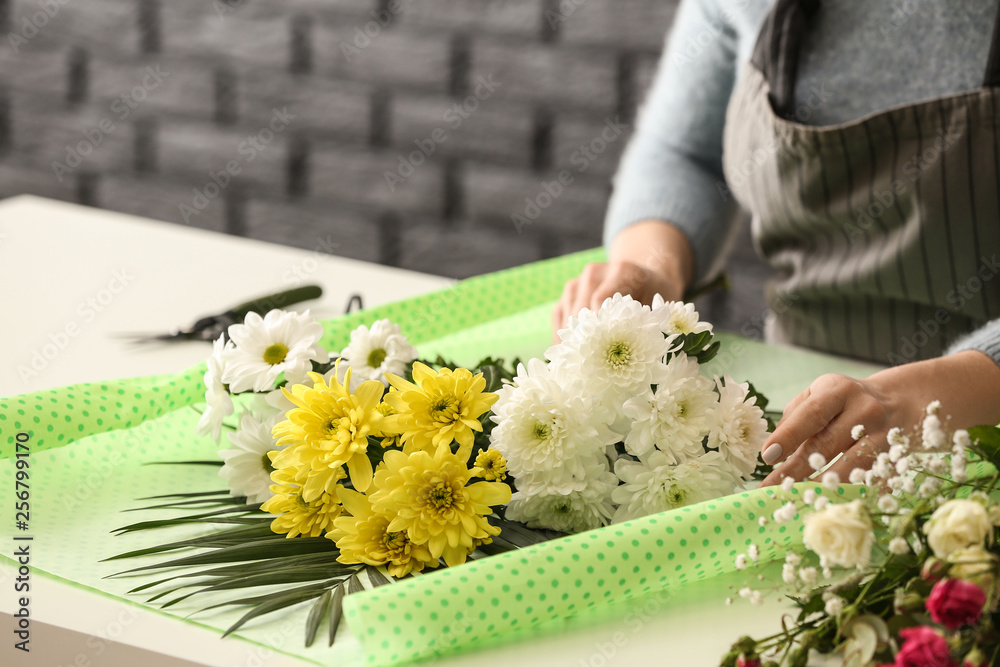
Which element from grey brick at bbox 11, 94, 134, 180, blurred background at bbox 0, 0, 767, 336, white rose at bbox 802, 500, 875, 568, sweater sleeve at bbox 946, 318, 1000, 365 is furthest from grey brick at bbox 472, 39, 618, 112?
white rose at bbox 802, 500, 875, 568

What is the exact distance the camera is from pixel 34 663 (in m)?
0.49

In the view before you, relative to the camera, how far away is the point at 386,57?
178 cm

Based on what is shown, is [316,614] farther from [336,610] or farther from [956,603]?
[956,603]

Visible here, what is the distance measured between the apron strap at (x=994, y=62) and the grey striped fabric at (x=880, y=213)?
1 centimetres

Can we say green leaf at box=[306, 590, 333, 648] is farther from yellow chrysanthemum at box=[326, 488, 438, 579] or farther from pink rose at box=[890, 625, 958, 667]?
pink rose at box=[890, 625, 958, 667]

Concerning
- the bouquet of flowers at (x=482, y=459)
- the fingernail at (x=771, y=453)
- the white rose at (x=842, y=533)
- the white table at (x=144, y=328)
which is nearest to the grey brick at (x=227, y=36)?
the white table at (x=144, y=328)

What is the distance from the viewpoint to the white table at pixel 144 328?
469 mm

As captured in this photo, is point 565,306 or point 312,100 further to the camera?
point 312,100

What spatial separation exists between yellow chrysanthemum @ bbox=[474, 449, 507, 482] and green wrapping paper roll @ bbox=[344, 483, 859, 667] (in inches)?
1.8

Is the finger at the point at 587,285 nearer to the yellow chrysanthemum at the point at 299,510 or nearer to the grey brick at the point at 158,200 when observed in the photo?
the yellow chrysanthemum at the point at 299,510

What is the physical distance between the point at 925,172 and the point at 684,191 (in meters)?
0.29

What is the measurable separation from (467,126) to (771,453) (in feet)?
4.49

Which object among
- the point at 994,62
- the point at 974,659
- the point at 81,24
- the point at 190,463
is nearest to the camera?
the point at 974,659

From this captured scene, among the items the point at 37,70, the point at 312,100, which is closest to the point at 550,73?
the point at 312,100
